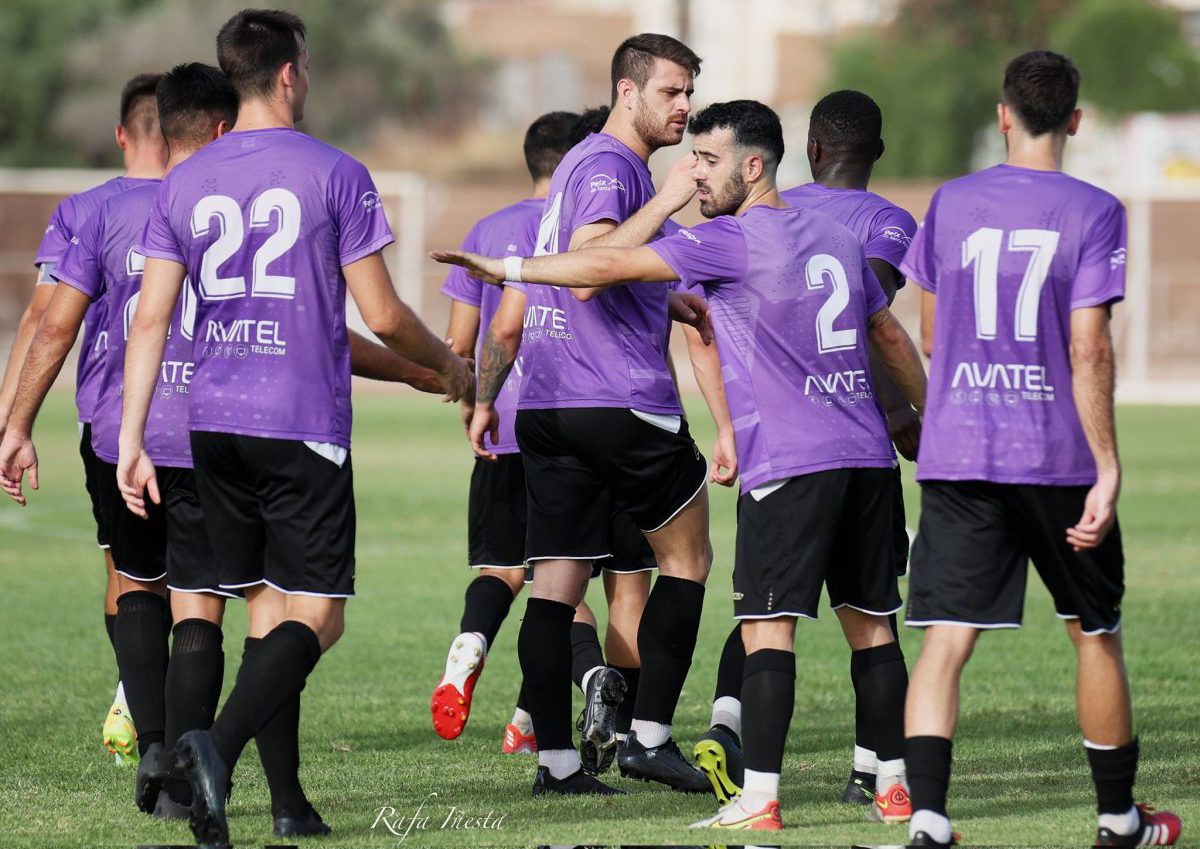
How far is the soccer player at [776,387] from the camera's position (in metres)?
5.68

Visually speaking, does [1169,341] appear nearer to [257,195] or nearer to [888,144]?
[888,144]

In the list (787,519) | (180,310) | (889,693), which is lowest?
(889,693)

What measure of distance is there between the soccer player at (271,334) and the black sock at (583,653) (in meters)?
1.87

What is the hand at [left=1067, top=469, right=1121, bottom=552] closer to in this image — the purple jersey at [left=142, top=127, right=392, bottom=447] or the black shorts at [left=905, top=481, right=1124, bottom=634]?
the black shorts at [left=905, top=481, right=1124, bottom=634]

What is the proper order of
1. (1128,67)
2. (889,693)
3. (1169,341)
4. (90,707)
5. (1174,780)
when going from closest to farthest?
(889,693) < (1174,780) < (90,707) < (1169,341) < (1128,67)

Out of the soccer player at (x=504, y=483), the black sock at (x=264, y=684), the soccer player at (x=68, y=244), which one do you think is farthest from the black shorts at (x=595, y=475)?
the soccer player at (x=68, y=244)

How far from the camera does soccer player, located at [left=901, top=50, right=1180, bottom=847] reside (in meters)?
5.21

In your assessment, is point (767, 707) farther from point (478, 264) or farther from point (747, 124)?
point (747, 124)

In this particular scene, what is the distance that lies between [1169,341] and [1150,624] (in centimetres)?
3558

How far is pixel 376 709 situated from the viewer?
27.3 feet

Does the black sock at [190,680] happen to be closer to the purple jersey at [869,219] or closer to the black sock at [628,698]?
the black sock at [628,698]

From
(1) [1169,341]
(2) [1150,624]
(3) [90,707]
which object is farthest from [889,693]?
(1) [1169,341]

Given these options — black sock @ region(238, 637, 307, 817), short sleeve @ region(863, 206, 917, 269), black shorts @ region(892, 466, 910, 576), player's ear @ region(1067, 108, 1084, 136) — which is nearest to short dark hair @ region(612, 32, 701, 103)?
short sleeve @ region(863, 206, 917, 269)

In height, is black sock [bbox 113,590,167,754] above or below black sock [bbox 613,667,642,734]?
above
